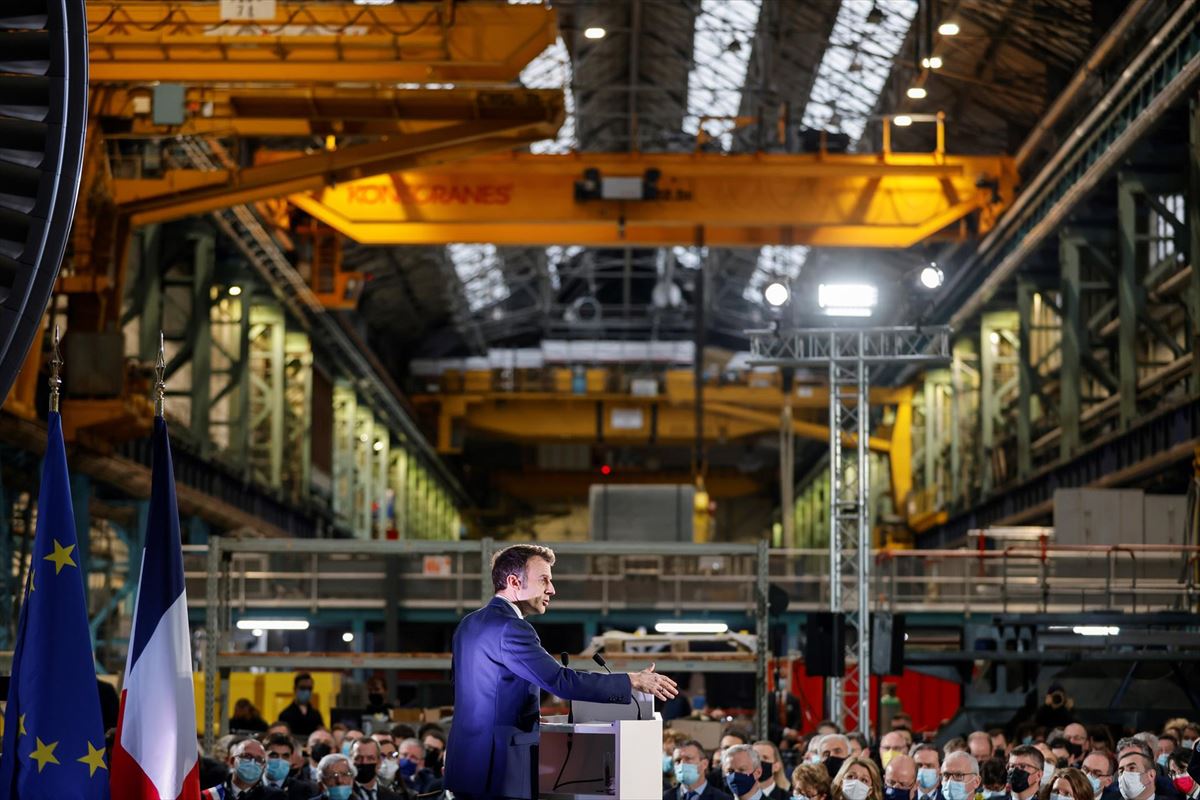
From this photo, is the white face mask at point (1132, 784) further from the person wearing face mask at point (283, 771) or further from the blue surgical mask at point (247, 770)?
the blue surgical mask at point (247, 770)

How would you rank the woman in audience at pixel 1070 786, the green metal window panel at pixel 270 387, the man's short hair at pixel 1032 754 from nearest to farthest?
the woman in audience at pixel 1070 786
the man's short hair at pixel 1032 754
the green metal window panel at pixel 270 387

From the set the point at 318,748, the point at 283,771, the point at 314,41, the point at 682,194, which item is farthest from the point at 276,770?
the point at 682,194

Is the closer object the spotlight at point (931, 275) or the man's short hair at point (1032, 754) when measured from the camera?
the man's short hair at point (1032, 754)

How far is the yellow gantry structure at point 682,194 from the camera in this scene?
34.6m

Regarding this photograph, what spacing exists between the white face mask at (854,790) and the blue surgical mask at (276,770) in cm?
414

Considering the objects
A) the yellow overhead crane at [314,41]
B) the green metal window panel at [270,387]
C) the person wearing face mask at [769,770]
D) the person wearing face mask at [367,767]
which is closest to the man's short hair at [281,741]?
the person wearing face mask at [367,767]

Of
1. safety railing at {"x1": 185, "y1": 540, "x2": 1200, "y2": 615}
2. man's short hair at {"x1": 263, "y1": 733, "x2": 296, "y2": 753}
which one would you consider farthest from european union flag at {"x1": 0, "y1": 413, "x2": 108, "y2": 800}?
safety railing at {"x1": 185, "y1": 540, "x2": 1200, "y2": 615}

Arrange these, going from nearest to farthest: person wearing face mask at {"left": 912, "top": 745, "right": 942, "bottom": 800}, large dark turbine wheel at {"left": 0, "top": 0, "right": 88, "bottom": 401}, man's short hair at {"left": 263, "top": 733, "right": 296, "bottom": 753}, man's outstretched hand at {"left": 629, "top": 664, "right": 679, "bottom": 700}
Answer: large dark turbine wheel at {"left": 0, "top": 0, "right": 88, "bottom": 401}
man's outstretched hand at {"left": 629, "top": 664, "right": 679, "bottom": 700}
person wearing face mask at {"left": 912, "top": 745, "right": 942, "bottom": 800}
man's short hair at {"left": 263, "top": 733, "right": 296, "bottom": 753}

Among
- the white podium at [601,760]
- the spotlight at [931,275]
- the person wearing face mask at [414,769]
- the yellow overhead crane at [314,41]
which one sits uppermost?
the yellow overhead crane at [314,41]

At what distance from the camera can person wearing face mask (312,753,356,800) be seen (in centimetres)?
1177

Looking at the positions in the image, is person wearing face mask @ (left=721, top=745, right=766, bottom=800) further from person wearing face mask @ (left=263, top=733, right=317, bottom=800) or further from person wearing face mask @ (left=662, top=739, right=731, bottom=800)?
person wearing face mask @ (left=263, top=733, right=317, bottom=800)

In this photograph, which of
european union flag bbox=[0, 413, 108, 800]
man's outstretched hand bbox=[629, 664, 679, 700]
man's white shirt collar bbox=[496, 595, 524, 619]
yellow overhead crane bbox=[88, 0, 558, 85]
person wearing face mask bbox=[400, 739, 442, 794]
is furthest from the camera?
yellow overhead crane bbox=[88, 0, 558, 85]

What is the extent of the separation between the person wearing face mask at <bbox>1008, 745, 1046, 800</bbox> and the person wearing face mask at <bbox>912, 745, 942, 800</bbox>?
1307 mm

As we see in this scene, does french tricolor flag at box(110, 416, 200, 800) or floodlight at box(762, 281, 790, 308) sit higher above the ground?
floodlight at box(762, 281, 790, 308)
